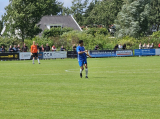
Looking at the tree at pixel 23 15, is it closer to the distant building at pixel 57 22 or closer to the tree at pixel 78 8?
the distant building at pixel 57 22

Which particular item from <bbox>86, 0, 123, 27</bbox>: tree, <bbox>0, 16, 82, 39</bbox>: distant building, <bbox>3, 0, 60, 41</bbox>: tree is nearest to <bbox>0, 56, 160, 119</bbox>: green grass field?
<bbox>3, 0, 60, 41</bbox>: tree

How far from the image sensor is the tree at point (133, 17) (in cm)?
7250

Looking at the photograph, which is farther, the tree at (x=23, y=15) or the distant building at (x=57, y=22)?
the distant building at (x=57, y=22)

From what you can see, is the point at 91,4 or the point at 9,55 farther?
the point at 91,4

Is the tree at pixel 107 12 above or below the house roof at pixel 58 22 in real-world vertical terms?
above

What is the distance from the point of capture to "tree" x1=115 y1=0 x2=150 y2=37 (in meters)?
72.5

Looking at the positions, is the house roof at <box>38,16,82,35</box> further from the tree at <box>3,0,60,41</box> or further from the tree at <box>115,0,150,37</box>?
the tree at <box>3,0,60,41</box>

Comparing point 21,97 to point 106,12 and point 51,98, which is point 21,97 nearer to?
point 51,98

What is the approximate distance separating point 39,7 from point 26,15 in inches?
90.6

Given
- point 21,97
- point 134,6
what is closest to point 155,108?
point 21,97

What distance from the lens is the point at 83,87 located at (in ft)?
43.1

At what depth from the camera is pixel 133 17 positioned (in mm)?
73688

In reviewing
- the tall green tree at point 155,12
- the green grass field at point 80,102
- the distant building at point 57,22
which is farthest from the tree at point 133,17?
the green grass field at point 80,102

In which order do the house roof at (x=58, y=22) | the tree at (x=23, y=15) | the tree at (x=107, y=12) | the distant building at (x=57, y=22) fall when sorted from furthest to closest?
the tree at (x=107, y=12), the house roof at (x=58, y=22), the distant building at (x=57, y=22), the tree at (x=23, y=15)
